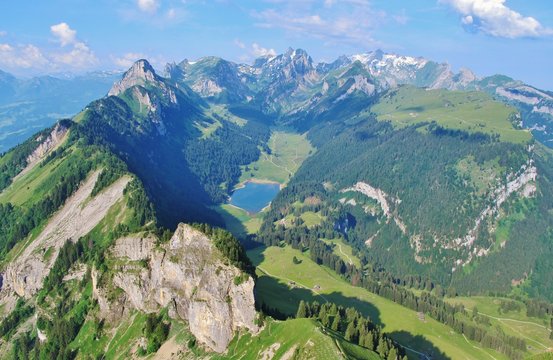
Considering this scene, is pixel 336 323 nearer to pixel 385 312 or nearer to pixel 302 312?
pixel 302 312

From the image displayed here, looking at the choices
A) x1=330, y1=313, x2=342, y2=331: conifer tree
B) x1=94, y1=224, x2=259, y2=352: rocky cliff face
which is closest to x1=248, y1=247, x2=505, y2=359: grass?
x1=330, y1=313, x2=342, y2=331: conifer tree

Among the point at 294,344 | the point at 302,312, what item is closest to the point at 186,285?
the point at 302,312

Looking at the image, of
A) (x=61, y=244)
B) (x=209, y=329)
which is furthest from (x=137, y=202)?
(x=209, y=329)

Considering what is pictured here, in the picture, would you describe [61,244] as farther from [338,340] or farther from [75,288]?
[338,340]

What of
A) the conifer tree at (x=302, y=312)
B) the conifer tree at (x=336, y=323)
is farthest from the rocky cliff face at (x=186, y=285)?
the conifer tree at (x=336, y=323)

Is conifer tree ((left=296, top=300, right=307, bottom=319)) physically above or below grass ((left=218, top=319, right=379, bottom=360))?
below

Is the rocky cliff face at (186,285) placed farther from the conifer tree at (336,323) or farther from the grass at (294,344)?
the conifer tree at (336,323)

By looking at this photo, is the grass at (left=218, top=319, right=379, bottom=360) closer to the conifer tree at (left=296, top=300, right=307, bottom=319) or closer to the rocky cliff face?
the rocky cliff face

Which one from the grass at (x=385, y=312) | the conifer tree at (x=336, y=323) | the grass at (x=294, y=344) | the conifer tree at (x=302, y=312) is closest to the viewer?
the grass at (x=294, y=344)
